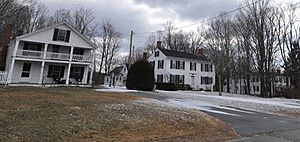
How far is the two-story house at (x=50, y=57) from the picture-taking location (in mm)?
28516

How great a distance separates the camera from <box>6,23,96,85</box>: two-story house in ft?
93.6

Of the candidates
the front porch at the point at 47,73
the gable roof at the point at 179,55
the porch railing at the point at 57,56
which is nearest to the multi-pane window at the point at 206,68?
the gable roof at the point at 179,55

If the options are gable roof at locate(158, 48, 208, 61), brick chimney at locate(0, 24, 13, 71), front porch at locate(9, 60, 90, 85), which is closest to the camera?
front porch at locate(9, 60, 90, 85)

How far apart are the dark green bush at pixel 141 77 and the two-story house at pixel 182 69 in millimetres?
14479

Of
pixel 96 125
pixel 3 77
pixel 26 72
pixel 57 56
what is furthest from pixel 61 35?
pixel 96 125

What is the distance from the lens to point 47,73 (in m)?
30.2

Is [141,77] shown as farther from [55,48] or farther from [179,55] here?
[179,55]

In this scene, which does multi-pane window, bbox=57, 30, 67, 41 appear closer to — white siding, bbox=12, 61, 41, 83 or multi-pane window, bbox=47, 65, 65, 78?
multi-pane window, bbox=47, 65, 65, 78

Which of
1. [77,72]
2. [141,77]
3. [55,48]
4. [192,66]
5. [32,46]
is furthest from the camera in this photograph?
[192,66]

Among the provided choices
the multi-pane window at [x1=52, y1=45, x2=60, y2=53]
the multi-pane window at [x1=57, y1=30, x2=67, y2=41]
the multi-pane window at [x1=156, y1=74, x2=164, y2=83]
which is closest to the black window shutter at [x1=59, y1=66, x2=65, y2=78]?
the multi-pane window at [x1=52, y1=45, x2=60, y2=53]

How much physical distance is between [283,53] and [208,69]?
12.9 meters

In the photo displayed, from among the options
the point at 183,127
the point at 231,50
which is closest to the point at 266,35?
the point at 231,50

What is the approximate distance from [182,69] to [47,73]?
2236 centimetres

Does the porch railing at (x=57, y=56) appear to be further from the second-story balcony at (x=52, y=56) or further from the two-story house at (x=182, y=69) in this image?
the two-story house at (x=182, y=69)
